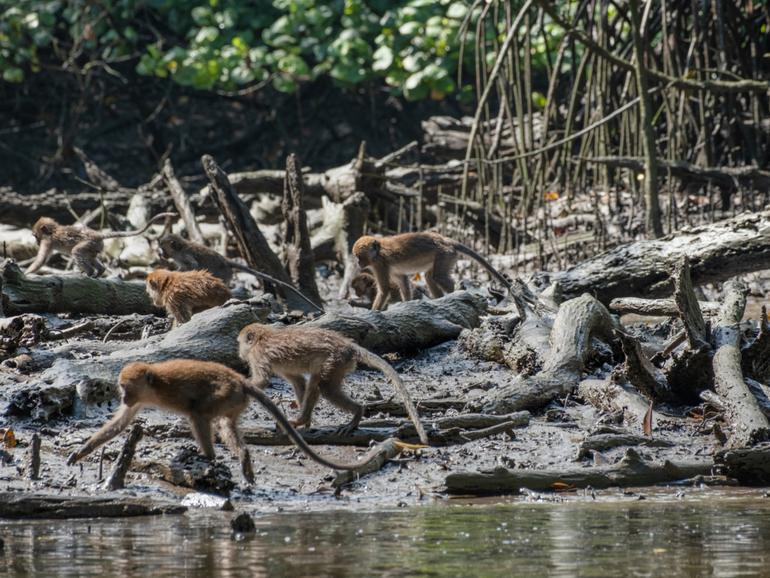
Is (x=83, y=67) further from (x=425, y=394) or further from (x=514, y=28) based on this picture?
(x=425, y=394)

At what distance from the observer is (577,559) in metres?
5.48

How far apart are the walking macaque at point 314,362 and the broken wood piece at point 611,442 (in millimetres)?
983

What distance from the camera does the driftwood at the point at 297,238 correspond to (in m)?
12.2

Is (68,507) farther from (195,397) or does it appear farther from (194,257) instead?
(194,257)

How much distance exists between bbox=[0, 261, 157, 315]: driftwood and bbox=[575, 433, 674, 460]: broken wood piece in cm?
478

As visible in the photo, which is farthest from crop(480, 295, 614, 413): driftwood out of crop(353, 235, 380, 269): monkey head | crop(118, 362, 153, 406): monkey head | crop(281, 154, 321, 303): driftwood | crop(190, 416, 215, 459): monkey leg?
crop(281, 154, 321, 303): driftwood

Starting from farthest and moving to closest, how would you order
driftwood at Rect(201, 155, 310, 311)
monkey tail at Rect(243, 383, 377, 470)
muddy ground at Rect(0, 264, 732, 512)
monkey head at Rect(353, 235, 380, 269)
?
monkey head at Rect(353, 235, 380, 269) → driftwood at Rect(201, 155, 310, 311) → muddy ground at Rect(0, 264, 732, 512) → monkey tail at Rect(243, 383, 377, 470)

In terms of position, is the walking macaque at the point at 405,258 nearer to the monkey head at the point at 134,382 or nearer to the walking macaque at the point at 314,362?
the walking macaque at the point at 314,362

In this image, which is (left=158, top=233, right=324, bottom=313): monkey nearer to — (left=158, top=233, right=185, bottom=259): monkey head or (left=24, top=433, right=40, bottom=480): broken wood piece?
(left=158, top=233, right=185, bottom=259): monkey head

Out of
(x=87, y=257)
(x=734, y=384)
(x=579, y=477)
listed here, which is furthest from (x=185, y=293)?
(x=734, y=384)

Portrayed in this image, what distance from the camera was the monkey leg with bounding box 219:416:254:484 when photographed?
23.2 ft

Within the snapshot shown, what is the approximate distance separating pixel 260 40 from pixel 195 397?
16.2 m

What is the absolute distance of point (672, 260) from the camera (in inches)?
436

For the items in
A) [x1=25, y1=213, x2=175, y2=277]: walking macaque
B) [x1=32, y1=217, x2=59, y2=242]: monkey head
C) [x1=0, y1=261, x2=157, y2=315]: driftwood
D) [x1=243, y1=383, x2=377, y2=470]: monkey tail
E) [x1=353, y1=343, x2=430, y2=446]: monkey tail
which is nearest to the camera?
[x1=243, y1=383, x2=377, y2=470]: monkey tail
